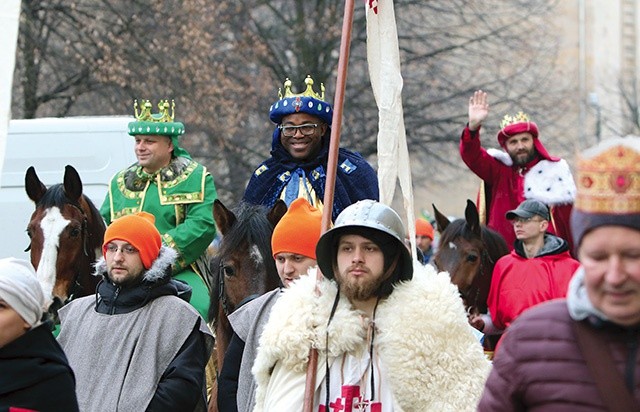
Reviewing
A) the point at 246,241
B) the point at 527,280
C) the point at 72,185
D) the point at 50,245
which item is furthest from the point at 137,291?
the point at 527,280

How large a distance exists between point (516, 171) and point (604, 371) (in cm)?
817

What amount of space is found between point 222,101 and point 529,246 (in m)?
12.8

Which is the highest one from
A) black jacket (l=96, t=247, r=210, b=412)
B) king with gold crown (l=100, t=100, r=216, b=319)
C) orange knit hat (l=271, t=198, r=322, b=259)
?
king with gold crown (l=100, t=100, r=216, b=319)

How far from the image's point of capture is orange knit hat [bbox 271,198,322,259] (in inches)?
286

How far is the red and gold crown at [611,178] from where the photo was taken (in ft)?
12.4

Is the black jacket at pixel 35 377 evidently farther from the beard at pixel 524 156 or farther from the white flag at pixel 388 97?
the beard at pixel 524 156

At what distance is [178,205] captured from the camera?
10422 millimetres

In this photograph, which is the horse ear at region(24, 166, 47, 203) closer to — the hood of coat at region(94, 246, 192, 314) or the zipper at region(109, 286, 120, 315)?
the hood of coat at region(94, 246, 192, 314)

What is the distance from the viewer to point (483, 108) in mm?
11383

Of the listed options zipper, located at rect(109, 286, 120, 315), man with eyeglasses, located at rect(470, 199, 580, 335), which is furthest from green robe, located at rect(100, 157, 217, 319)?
zipper, located at rect(109, 286, 120, 315)

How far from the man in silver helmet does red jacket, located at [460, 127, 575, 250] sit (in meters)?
5.61

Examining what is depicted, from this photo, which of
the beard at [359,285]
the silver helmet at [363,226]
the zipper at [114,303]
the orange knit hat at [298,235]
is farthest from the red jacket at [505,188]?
the beard at [359,285]

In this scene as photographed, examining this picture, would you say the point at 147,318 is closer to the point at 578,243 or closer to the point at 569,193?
the point at 578,243

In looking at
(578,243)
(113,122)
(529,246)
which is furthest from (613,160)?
(113,122)
